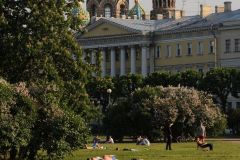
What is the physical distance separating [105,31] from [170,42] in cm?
1320

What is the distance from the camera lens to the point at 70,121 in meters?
41.0

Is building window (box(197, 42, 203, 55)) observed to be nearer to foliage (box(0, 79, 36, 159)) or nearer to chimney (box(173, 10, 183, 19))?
chimney (box(173, 10, 183, 19))

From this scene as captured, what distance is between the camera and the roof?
124787 mm

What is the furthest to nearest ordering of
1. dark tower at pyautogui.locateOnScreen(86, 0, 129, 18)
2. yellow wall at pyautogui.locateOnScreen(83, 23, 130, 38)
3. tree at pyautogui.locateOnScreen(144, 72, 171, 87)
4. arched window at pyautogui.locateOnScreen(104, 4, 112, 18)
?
arched window at pyautogui.locateOnScreen(104, 4, 112, 18) < dark tower at pyautogui.locateOnScreen(86, 0, 129, 18) < yellow wall at pyautogui.locateOnScreen(83, 23, 130, 38) < tree at pyautogui.locateOnScreen(144, 72, 171, 87)

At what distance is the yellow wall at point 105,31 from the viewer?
138625mm

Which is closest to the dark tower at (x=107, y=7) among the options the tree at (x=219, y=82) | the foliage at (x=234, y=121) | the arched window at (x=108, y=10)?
the arched window at (x=108, y=10)

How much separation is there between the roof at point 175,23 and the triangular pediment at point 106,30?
0.60 ft

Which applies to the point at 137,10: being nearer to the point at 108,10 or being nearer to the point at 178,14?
the point at 108,10

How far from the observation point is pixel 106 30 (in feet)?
461

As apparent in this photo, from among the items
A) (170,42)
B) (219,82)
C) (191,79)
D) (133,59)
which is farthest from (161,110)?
(133,59)

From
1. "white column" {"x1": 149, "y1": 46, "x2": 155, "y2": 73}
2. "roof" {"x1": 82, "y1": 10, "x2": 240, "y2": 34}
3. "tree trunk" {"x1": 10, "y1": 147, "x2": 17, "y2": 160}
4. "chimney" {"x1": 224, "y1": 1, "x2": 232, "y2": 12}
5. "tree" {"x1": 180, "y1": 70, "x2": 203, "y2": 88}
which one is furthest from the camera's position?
"white column" {"x1": 149, "y1": 46, "x2": 155, "y2": 73}

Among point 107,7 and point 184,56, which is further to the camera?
point 107,7

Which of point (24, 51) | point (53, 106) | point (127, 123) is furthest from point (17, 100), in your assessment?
point (127, 123)

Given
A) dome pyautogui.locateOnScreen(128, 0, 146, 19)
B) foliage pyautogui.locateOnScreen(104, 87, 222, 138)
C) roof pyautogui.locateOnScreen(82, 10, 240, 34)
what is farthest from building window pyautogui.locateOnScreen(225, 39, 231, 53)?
dome pyautogui.locateOnScreen(128, 0, 146, 19)
